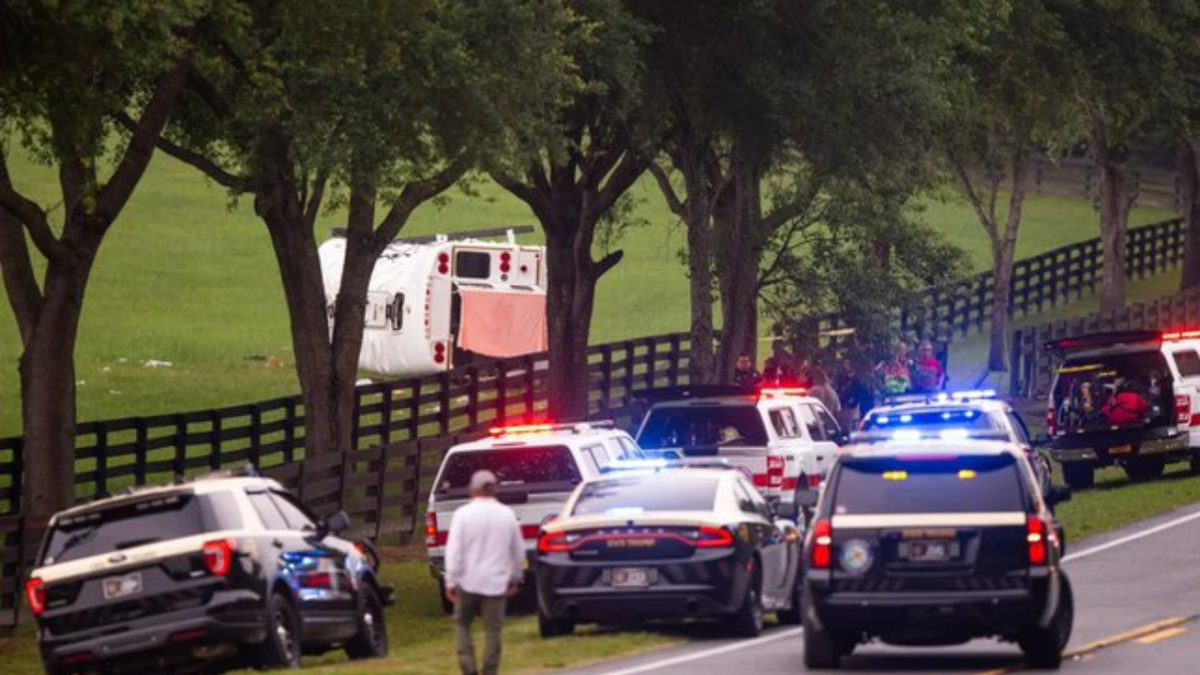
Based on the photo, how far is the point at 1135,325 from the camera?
61656mm

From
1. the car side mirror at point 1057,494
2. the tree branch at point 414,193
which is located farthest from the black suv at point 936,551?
the tree branch at point 414,193

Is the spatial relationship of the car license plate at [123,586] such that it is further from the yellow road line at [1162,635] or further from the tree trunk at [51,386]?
the tree trunk at [51,386]

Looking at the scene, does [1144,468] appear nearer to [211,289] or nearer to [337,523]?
[337,523]

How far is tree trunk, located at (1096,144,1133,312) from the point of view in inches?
2424

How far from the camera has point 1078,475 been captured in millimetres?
39406

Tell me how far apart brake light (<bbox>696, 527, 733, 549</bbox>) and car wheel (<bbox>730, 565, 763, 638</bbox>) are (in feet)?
1.51

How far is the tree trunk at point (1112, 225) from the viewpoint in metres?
61.6

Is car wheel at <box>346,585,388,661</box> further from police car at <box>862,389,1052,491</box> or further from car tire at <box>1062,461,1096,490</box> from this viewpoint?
car tire at <box>1062,461,1096,490</box>

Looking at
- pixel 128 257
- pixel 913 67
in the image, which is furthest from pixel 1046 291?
pixel 913 67

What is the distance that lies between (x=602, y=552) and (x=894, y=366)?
2337 cm

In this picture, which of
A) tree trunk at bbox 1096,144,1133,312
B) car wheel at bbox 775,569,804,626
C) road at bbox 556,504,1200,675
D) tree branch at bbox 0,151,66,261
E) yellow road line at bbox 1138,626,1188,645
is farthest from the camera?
tree trunk at bbox 1096,144,1133,312

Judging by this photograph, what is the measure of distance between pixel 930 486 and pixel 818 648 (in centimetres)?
145

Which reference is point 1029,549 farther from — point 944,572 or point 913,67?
point 913,67

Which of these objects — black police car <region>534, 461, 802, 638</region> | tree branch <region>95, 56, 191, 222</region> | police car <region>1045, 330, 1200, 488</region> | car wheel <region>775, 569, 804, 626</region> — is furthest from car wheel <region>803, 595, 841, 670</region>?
police car <region>1045, 330, 1200, 488</region>
